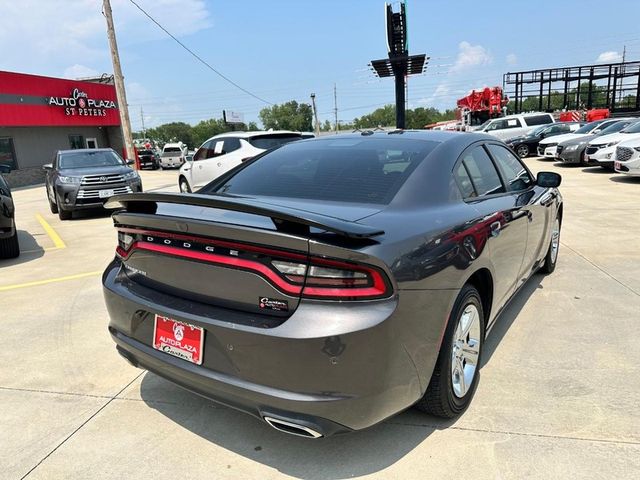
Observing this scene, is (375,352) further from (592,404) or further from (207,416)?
(592,404)

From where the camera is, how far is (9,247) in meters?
6.69

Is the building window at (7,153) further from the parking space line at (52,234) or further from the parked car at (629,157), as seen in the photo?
the parked car at (629,157)

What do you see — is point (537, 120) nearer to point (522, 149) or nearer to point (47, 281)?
point (522, 149)

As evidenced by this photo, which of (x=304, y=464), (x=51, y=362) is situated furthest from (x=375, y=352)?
(x=51, y=362)

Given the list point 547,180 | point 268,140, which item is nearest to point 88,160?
point 268,140

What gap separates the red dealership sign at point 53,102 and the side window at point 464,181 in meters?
25.7

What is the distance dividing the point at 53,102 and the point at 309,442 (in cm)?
2792

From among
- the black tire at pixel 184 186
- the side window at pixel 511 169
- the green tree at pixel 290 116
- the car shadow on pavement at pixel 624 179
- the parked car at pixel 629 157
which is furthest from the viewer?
the green tree at pixel 290 116

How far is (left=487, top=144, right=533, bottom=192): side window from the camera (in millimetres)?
3704

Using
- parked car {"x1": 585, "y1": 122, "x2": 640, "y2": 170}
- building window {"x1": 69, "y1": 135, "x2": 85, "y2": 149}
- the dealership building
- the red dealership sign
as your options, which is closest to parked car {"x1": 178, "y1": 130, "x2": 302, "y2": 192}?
parked car {"x1": 585, "y1": 122, "x2": 640, "y2": 170}

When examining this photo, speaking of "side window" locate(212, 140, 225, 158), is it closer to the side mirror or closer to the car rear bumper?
the side mirror

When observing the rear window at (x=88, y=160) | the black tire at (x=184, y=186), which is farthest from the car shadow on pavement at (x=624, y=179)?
the rear window at (x=88, y=160)

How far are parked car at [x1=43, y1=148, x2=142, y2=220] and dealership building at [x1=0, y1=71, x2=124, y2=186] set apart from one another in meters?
15.3

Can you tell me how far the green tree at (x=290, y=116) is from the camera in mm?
108562
